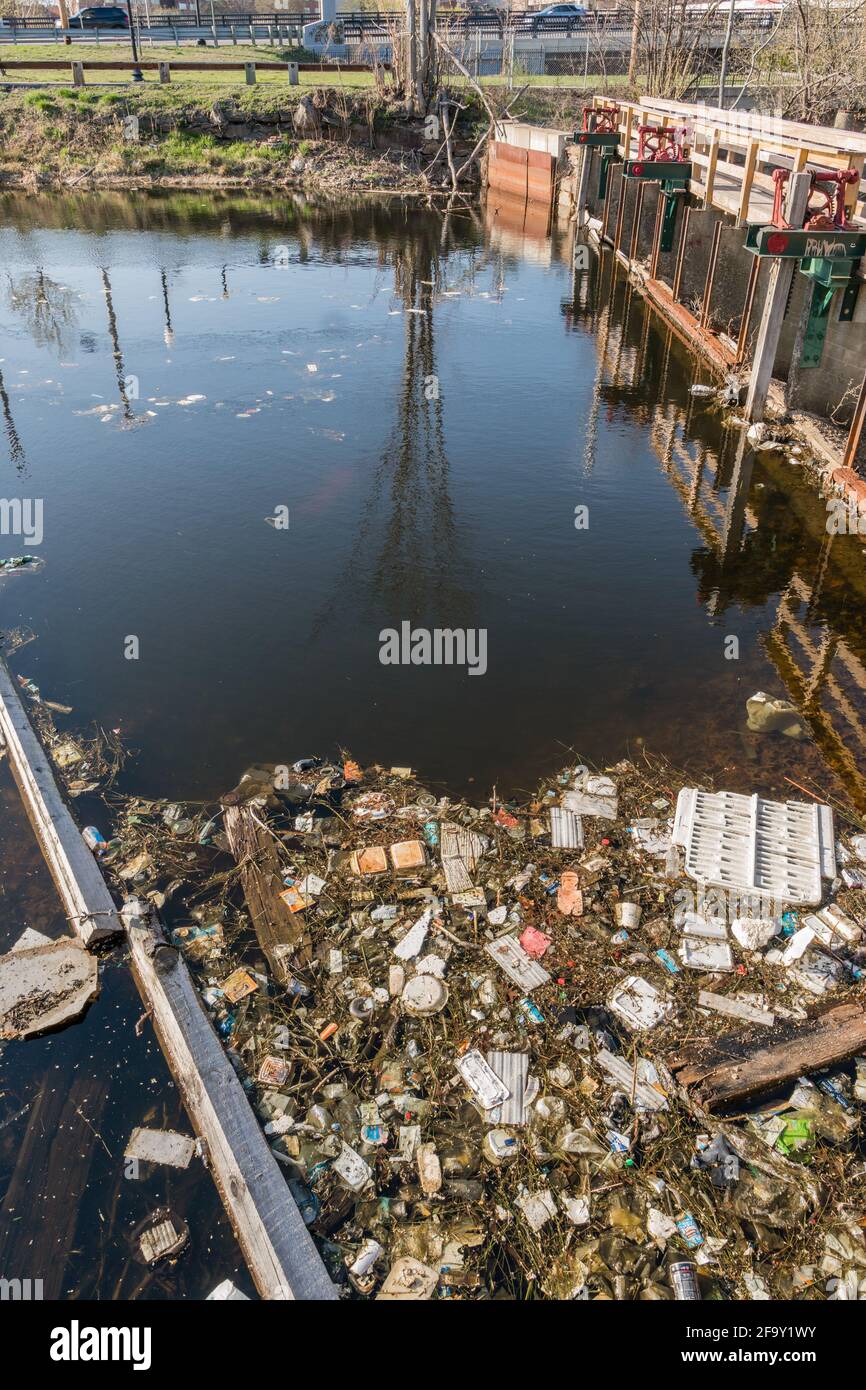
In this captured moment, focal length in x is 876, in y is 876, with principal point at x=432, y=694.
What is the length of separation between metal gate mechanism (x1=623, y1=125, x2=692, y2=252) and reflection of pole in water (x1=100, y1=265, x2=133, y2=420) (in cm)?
955

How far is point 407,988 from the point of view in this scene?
4.96 metres

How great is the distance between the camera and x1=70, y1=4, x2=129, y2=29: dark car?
46.4 m

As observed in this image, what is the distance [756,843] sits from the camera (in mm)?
5750

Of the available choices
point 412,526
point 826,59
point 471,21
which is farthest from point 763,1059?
point 471,21

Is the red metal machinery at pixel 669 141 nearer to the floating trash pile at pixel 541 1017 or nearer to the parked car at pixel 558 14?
the floating trash pile at pixel 541 1017

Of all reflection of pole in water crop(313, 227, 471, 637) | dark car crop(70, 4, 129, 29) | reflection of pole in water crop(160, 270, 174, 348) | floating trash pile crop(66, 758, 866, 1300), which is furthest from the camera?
dark car crop(70, 4, 129, 29)

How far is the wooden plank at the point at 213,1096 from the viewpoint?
12.2ft

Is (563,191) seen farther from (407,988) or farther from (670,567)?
(407,988)

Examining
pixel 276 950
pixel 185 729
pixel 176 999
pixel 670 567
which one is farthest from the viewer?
pixel 670 567

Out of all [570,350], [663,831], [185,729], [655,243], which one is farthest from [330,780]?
[655,243]

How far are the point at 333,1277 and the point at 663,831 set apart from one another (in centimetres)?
334

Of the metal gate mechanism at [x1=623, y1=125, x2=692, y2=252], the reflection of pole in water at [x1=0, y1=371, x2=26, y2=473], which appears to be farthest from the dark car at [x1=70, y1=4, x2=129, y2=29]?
the reflection of pole in water at [x1=0, y1=371, x2=26, y2=473]

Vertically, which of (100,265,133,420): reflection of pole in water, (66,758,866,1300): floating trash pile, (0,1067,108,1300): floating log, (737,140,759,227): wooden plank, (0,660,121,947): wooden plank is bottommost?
(0,1067,108,1300): floating log

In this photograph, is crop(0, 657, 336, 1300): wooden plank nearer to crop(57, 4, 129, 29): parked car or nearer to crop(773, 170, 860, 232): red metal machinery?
crop(773, 170, 860, 232): red metal machinery
